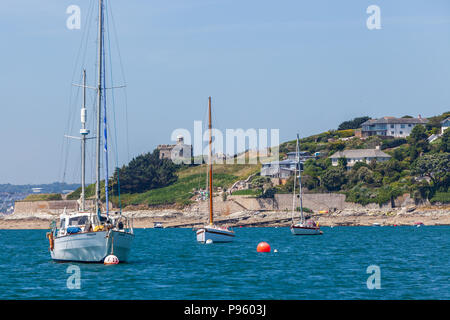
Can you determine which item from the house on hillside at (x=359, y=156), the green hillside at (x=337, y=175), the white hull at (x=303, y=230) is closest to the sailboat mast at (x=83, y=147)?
the white hull at (x=303, y=230)

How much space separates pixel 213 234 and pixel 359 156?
75.0 meters

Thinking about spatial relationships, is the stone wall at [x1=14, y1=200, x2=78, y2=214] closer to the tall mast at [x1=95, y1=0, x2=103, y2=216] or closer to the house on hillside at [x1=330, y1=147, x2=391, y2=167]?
the house on hillside at [x1=330, y1=147, x2=391, y2=167]

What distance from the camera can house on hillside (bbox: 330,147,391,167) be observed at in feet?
434

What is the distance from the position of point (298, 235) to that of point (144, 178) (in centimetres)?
6554

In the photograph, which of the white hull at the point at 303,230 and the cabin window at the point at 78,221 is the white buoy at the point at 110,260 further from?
the white hull at the point at 303,230

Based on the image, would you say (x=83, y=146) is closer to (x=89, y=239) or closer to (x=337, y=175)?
(x=89, y=239)

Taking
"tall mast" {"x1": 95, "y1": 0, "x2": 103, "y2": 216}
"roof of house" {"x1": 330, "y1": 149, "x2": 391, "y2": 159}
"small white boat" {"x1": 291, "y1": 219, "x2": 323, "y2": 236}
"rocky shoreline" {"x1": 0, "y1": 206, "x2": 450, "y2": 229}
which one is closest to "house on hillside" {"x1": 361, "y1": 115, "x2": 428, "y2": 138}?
"roof of house" {"x1": 330, "y1": 149, "x2": 391, "y2": 159}

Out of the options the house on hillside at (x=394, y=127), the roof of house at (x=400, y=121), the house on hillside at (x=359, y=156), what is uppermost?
the roof of house at (x=400, y=121)

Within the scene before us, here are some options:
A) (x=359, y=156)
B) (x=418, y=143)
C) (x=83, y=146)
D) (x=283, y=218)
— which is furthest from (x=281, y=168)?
(x=83, y=146)

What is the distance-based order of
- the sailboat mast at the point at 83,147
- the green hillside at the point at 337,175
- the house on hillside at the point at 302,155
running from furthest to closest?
the house on hillside at the point at 302,155
the green hillside at the point at 337,175
the sailboat mast at the point at 83,147

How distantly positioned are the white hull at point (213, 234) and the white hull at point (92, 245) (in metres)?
25.6

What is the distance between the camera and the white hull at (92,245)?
36312 millimetres
